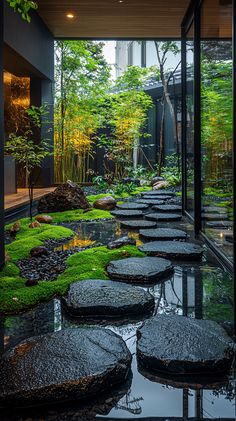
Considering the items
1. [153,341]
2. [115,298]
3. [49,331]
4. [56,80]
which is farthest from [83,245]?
[56,80]

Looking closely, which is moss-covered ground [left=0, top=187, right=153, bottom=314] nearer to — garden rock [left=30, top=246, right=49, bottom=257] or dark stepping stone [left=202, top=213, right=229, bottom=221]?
garden rock [left=30, top=246, right=49, bottom=257]

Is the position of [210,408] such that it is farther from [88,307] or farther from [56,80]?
[56,80]

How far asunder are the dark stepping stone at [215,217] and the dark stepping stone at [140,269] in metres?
0.56

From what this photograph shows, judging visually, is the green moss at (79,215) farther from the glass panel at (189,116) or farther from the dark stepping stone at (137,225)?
the glass panel at (189,116)

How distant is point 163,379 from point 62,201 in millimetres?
4952

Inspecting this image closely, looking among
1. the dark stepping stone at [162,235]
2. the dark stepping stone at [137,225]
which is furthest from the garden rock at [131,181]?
the dark stepping stone at [162,235]

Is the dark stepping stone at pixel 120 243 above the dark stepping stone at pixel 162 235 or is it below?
below

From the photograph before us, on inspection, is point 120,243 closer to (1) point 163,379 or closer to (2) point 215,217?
(2) point 215,217

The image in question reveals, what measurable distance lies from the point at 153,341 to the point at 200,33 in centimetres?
395

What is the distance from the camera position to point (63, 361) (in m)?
1.60

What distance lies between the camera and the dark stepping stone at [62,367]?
1415mm

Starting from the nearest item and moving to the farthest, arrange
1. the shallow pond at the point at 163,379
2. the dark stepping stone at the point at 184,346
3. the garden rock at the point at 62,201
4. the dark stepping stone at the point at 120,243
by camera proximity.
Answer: the shallow pond at the point at 163,379, the dark stepping stone at the point at 184,346, the dark stepping stone at the point at 120,243, the garden rock at the point at 62,201

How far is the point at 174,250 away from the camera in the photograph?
11.7ft

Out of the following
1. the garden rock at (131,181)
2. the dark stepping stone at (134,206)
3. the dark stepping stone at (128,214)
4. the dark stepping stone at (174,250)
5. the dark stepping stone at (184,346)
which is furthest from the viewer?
the garden rock at (131,181)
